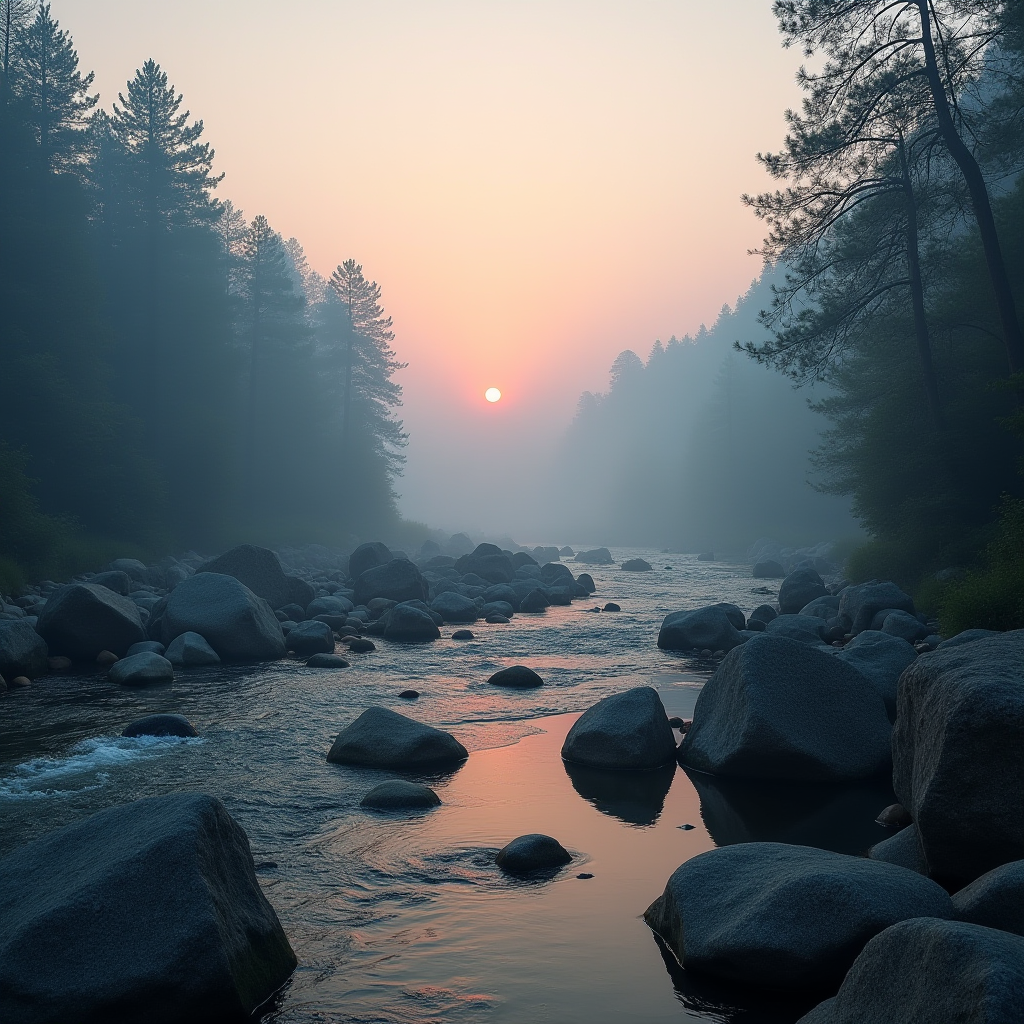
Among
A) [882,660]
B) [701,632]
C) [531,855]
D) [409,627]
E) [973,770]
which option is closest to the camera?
[973,770]

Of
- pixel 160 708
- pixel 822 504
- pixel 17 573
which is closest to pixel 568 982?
pixel 160 708

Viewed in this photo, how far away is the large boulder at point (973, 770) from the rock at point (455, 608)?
561 inches

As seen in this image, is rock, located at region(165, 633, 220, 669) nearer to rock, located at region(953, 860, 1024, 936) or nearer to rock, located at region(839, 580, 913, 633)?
rock, located at region(839, 580, 913, 633)

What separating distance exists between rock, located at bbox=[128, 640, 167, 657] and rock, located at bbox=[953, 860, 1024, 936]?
1109 centimetres

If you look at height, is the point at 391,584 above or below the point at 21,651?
above

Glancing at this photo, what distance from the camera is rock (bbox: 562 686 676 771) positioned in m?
7.87

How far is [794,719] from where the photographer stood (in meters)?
7.23

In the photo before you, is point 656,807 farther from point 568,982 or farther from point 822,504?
point 822,504

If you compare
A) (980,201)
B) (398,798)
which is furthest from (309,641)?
(980,201)

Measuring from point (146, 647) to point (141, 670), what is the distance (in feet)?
4.38

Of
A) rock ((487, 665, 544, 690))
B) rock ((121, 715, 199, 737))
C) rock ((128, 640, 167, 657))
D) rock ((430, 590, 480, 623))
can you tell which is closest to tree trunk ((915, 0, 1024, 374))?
rock ((487, 665, 544, 690))

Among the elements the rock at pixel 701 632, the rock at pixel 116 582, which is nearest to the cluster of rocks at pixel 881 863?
the rock at pixel 701 632

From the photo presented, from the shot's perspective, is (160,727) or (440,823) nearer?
(440,823)

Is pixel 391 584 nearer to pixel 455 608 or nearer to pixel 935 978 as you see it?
pixel 455 608
